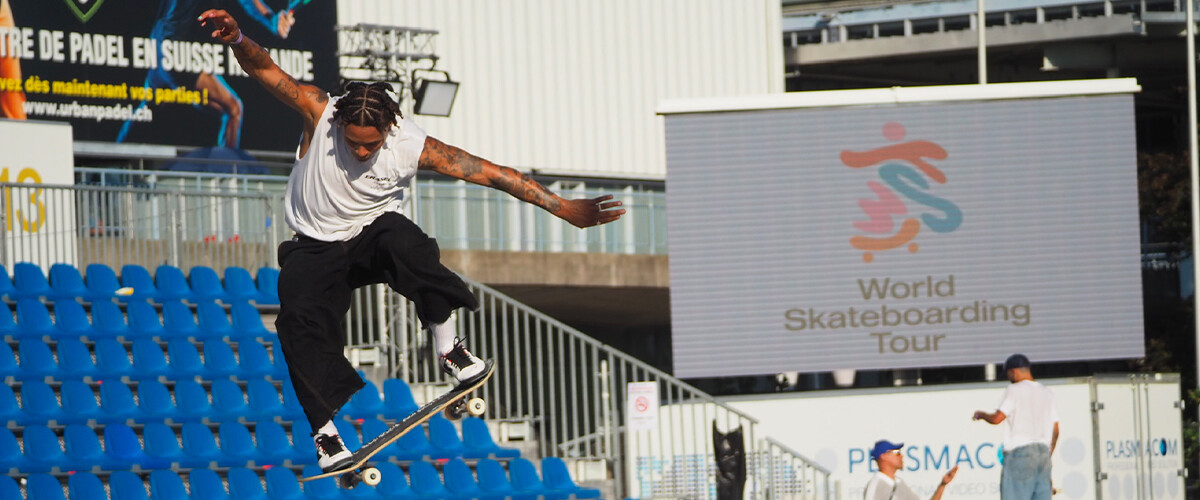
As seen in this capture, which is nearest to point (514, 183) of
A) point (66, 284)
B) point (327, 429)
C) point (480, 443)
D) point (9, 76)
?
point (327, 429)

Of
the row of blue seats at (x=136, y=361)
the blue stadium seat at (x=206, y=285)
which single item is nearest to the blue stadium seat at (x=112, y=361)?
the row of blue seats at (x=136, y=361)

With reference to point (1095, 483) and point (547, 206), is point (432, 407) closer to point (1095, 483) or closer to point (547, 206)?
point (547, 206)

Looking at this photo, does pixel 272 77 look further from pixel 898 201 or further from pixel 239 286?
pixel 898 201

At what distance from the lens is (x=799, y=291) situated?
55.4 feet

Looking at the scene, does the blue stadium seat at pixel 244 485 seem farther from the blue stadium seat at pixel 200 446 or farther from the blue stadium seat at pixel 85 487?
the blue stadium seat at pixel 85 487

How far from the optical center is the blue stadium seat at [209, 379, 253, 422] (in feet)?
37.6

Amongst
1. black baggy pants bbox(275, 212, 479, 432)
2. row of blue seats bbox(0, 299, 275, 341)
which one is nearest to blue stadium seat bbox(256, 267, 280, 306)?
row of blue seats bbox(0, 299, 275, 341)

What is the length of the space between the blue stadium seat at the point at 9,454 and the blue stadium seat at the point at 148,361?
4.66ft

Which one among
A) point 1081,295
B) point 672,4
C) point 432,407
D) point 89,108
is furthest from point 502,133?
point 432,407

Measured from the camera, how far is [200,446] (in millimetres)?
10922

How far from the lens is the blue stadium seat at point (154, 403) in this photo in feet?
36.7

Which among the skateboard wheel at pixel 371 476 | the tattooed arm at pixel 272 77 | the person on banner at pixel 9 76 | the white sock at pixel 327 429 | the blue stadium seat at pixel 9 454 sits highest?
the person on banner at pixel 9 76

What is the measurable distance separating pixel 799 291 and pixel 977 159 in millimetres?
2258

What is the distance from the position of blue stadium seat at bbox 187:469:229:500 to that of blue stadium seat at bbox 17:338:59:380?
154 cm
